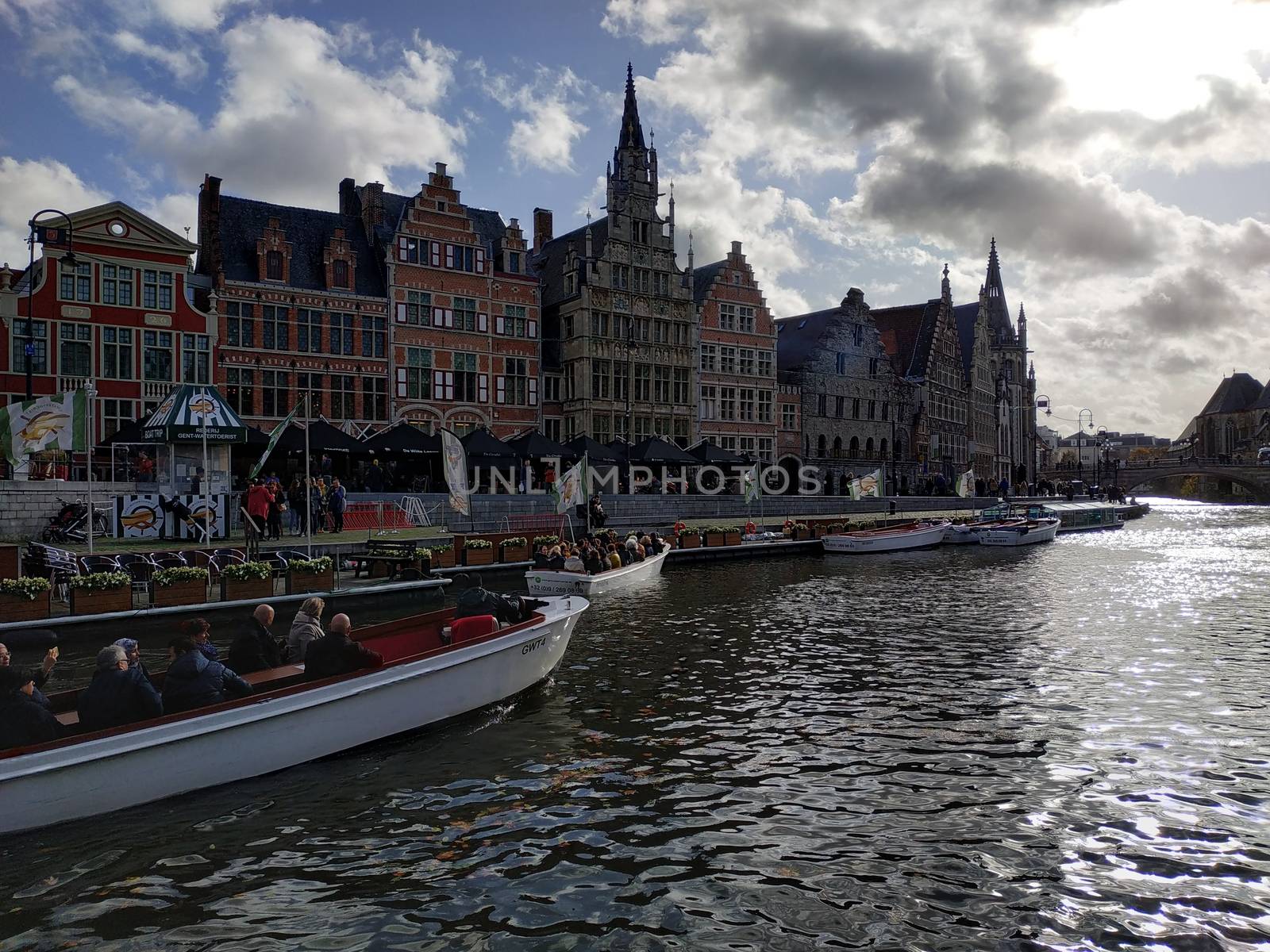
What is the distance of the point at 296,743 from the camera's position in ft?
33.5

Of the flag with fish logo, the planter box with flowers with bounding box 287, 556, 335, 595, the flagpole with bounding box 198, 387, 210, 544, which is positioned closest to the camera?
the planter box with flowers with bounding box 287, 556, 335, 595

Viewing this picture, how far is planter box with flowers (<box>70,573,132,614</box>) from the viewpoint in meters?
18.0

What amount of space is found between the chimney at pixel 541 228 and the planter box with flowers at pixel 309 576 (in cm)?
4279

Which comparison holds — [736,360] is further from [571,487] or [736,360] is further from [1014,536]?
[571,487]

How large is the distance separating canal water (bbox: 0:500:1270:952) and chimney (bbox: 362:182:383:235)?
37642 millimetres

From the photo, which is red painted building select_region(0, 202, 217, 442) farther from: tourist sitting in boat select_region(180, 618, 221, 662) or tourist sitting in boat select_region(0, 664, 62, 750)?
tourist sitting in boat select_region(0, 664, 62, 750)

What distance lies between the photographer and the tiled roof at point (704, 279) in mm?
60406

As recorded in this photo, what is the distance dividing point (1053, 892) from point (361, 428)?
41.7m

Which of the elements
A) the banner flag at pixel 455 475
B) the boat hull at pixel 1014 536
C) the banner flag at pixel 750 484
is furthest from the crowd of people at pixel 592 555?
the boat hull at pixel 1014 536

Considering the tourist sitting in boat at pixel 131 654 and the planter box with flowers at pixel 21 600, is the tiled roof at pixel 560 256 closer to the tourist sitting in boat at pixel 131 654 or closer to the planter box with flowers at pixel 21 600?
the planter box with flowers at pixel 21 600

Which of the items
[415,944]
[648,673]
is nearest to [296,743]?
[415,944]

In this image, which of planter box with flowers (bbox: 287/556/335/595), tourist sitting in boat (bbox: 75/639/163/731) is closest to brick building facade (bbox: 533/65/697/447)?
planter box with flowers (bbox: 287/556/335/595)

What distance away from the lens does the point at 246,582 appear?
66.1 feet

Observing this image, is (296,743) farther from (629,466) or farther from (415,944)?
(629,466)
